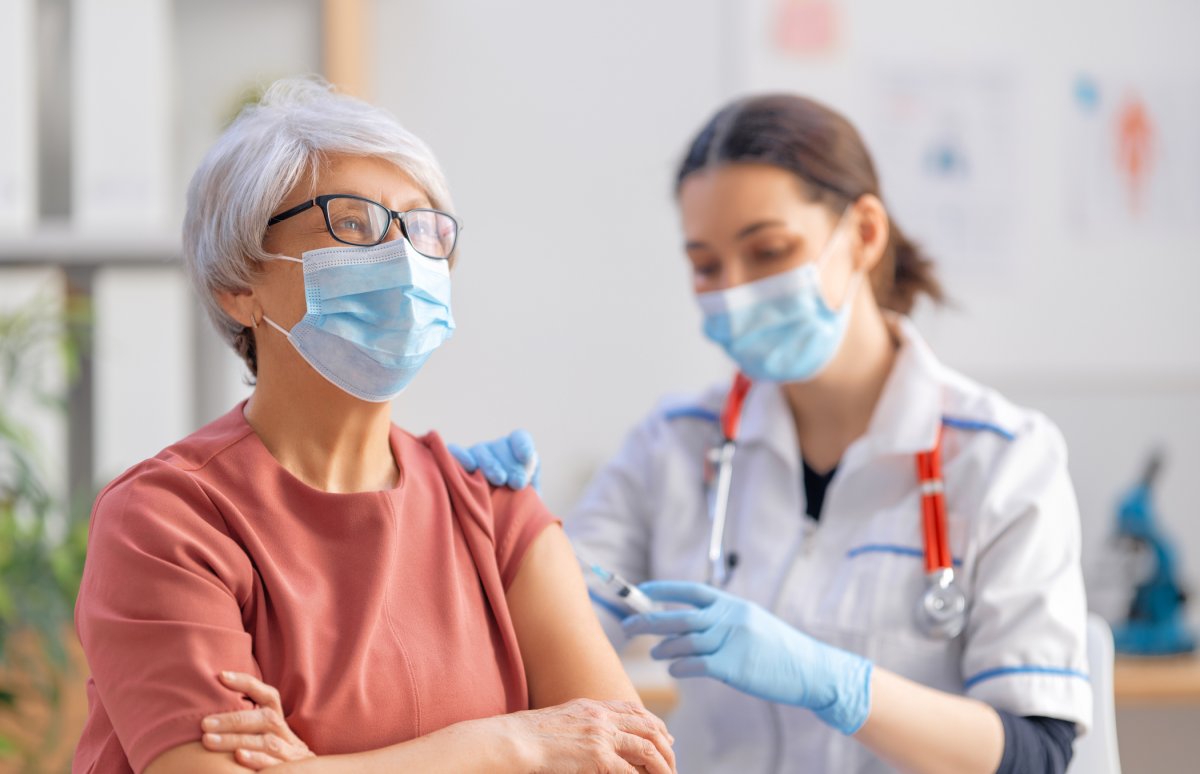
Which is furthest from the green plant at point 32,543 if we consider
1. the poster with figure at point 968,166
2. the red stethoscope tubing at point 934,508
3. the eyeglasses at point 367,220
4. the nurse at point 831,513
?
the poster with figure at point 968,166

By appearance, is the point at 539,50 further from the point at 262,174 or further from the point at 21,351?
the point at 262,174

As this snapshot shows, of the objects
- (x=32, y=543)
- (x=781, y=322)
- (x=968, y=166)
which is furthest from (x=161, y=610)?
(x=968, y=166)

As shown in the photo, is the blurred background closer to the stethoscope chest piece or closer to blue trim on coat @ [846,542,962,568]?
blue trim on coat @ [846,542,962,568]

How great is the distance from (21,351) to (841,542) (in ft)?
5.14

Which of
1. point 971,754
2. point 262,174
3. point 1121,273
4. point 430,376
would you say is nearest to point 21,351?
point 430,376

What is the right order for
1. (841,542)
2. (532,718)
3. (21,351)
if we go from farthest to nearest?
(21,351) → (841,542) → (532,718)

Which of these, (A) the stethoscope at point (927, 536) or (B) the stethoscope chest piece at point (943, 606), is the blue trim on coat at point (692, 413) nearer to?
(A) the stethoscope at point (927, 536)

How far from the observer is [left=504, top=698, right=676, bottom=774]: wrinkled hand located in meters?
1.14

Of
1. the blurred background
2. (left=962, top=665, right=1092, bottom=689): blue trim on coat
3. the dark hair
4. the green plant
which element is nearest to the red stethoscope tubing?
(left=962, top=665, right=1092, bottom=689): blue trim on coat

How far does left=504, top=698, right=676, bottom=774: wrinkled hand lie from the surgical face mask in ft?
2.16

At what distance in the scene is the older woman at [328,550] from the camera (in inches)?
41.8

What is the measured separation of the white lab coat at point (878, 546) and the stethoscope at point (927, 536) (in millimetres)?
18

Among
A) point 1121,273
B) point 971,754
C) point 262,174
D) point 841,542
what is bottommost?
point 971,754

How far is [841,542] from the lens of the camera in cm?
173
